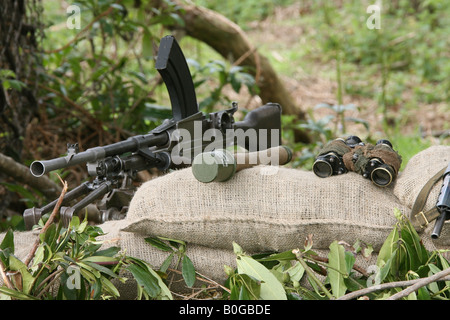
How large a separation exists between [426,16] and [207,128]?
5026mm

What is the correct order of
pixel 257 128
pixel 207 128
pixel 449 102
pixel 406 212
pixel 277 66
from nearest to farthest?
pixel 406 212
pixel 207 128
pixel 257 128
pixel 449 102
pixel 277 66

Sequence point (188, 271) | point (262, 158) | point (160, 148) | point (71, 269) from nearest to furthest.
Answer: point (71, 269) → point (188, 271) → point (262, 158) → point (160, 148)

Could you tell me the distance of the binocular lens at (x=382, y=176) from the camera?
49.2 inches

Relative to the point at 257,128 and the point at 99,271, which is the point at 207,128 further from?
the point at 99,271

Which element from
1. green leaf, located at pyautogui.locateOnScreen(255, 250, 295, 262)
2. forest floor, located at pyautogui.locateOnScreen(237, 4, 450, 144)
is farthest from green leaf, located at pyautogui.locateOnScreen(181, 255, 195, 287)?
forest floor, located at pyautogui.locateOnScreen(237, 4, 450, 144)

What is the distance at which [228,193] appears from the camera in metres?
1.29

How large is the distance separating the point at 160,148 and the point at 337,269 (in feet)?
2.18

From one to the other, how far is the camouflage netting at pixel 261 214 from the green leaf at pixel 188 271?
0.06 metres

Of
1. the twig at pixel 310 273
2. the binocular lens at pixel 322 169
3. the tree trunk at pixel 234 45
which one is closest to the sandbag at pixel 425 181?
the binocular lens at pixel 322 169

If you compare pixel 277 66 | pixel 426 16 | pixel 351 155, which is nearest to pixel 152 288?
pixel 351 155

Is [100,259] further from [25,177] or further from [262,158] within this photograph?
[25,177]

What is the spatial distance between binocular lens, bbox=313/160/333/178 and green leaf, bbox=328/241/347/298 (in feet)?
0.77

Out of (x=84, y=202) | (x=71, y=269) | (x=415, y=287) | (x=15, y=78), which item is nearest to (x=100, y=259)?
(x=71, y=269)

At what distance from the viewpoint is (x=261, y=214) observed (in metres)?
1.26
